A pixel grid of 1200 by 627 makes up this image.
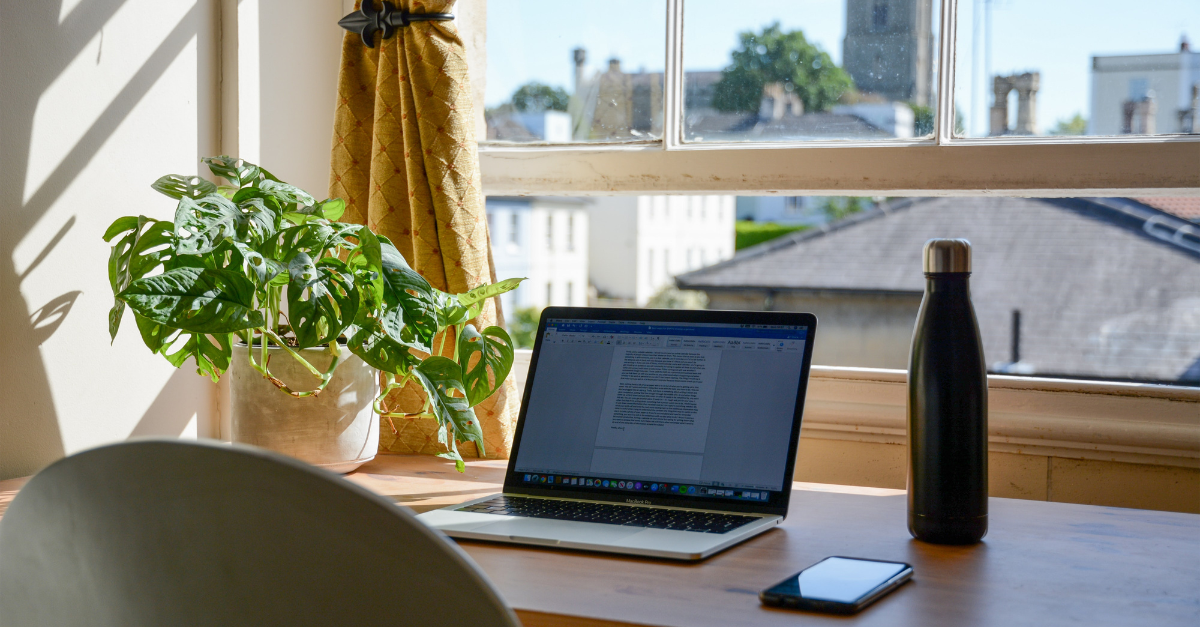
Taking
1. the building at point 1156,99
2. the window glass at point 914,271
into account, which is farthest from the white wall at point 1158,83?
the window glass at point 914,271

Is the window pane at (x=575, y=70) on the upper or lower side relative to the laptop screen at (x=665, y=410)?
upper

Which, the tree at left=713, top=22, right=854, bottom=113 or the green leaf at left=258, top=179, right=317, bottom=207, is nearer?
the green leaf at left=258, top=179, right=317, bottom=207

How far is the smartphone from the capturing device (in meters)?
0.65

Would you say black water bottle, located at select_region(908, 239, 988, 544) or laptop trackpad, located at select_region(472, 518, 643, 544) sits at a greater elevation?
black water bottle, located at select_region(908, 239, 988, 544)

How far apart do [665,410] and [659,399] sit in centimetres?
2

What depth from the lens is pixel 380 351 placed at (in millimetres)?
1070

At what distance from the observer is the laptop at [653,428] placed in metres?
0.90

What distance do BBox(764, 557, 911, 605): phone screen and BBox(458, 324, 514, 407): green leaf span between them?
479 mm

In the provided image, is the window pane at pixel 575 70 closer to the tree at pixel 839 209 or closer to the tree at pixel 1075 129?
the tree at pixel 1075 129

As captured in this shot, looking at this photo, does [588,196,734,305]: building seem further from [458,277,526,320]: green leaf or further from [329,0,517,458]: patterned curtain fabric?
[458,277,526,320]: green leaf

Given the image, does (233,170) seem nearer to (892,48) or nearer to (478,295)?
(478,295)

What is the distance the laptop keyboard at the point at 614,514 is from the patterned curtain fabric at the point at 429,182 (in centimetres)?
31

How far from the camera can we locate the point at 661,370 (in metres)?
1.02

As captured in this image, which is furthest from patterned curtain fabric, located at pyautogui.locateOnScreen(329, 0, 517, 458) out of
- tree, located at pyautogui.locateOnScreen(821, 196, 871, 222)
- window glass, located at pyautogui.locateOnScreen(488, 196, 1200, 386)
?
tree, located at pyautogui.locateOnScreen(821, 196, 871, 222)
